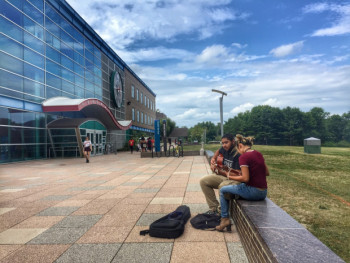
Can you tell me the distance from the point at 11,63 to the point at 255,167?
17954 millimetres

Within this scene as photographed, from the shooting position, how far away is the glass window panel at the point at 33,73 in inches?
682

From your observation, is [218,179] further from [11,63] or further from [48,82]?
[48,82]

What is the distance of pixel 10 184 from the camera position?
8.47 m

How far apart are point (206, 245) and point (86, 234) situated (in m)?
1.86

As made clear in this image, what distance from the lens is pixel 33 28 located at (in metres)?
18.2

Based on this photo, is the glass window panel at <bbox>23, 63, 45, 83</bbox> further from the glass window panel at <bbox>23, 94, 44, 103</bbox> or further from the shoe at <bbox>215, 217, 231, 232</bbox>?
the shoe at <bbox>215, 217, 231, 232</bbox>

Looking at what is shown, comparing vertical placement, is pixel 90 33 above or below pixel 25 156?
above

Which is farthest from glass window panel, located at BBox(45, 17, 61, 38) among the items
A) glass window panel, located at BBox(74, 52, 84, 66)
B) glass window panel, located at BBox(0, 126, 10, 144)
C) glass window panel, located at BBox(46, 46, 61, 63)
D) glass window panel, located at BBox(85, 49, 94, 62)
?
glass window panel, located at BBox(0, 126, 10, 144)

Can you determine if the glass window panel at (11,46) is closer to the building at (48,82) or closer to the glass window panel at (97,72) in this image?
the building at (48,82)

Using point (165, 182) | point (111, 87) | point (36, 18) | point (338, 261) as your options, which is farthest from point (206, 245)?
point (111, 87)

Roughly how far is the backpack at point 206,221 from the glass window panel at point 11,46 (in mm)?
17195

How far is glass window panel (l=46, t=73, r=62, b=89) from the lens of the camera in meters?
19.7

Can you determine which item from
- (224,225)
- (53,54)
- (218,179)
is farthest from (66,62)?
(224,225)

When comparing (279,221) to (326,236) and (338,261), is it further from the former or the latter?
(326,236)
